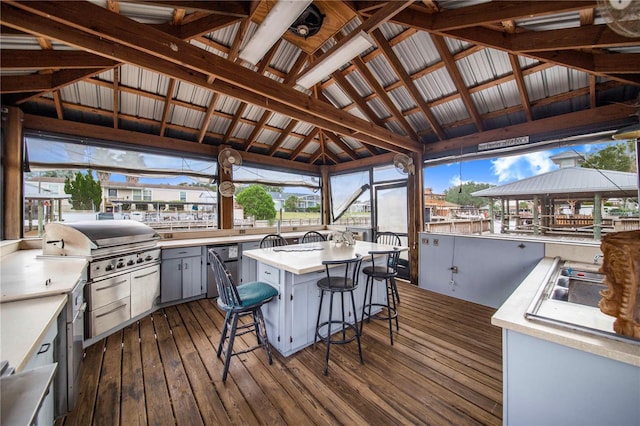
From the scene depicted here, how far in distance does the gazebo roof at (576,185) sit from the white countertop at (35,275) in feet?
16.9

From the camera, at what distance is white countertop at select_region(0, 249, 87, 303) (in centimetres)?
147

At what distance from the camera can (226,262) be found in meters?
4.09

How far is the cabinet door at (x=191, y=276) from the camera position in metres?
3.69

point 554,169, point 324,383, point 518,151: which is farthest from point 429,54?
point 324,383

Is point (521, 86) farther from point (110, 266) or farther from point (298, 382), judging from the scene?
point (110, 266)

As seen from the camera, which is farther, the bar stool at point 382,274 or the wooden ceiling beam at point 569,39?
the bar stool at point 382,274

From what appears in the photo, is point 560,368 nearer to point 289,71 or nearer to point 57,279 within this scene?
point 57,279

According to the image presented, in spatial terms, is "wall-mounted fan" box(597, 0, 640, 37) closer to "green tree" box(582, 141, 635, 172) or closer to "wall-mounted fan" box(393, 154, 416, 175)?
"green tree" box(582, 141, 635, 172)

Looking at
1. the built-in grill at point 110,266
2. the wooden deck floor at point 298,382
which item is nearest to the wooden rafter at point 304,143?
the built-in grill at point 110,266

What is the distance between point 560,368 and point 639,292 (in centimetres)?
44

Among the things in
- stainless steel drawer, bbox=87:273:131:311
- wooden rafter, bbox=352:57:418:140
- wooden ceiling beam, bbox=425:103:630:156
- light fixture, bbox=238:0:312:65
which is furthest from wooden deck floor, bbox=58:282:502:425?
wooden rafter, bbox=352:57:418:140

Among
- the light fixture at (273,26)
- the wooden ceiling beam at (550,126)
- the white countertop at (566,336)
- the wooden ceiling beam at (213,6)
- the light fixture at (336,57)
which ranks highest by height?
the wooden ceiling beam at (213,6)

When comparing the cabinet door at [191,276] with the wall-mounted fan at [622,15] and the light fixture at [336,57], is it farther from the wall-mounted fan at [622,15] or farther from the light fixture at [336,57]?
the wall-mounted fan at [622,15]

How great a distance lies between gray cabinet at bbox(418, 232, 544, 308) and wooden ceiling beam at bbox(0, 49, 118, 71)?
5069 millimetres
